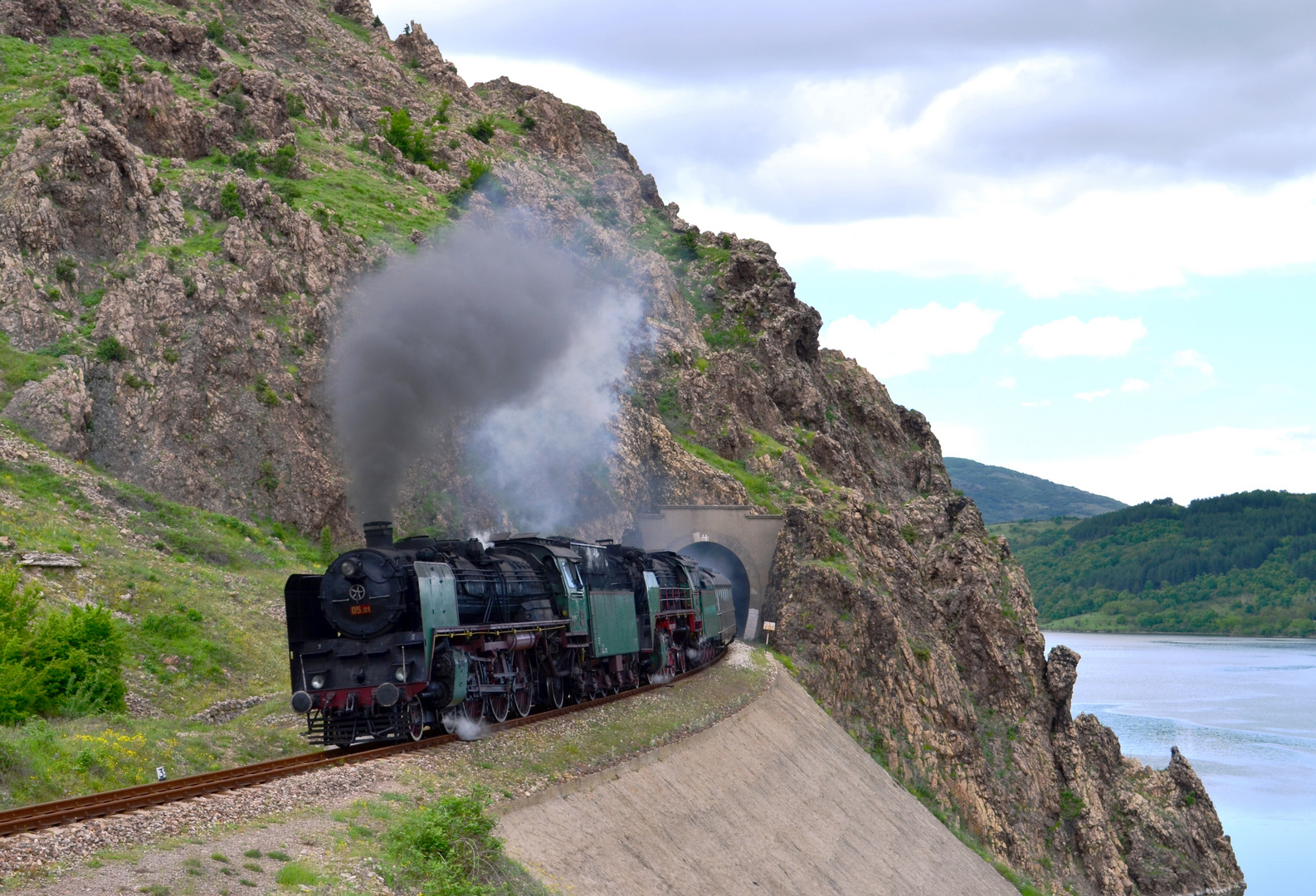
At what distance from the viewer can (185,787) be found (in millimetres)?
15000

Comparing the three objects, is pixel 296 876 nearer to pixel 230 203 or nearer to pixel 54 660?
pixel 54 660

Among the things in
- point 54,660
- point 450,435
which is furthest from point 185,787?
point 450,435

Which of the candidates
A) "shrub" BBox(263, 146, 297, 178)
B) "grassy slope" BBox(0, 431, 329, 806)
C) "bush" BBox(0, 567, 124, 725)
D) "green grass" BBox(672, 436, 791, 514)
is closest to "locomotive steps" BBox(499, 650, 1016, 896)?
"grassy slope" BBox(0, 431, 329, 806)

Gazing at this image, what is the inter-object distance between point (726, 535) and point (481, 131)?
173ft

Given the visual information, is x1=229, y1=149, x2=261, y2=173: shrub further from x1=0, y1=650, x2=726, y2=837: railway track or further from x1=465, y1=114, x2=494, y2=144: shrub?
x1=0, y1=650, x2=726, y2=837: railway track

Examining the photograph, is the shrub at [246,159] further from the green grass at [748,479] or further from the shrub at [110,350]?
the green grass at [748,479]

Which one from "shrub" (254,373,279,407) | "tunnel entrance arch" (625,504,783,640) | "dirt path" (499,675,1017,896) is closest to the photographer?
"dirt path" (499,675,1017,896)

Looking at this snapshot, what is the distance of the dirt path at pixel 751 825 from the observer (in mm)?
18359

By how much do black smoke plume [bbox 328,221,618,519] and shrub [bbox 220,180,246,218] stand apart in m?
6.57

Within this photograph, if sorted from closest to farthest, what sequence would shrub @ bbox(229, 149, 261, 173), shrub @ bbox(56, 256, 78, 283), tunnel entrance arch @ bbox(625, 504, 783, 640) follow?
1. shrub @ bbox(56, 256, 78, 283)
2. tunnel entrance arch @ bbox(625, 504, 783, 640)
3. shrub @ bbox(229, 149, 261, 173)

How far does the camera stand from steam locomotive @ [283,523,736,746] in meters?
20.1

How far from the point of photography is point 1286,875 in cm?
5872

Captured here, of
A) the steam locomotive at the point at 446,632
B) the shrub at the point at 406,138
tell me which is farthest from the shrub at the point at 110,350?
the shrub at the point at 406,138

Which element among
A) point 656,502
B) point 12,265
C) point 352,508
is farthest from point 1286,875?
point 12,265
